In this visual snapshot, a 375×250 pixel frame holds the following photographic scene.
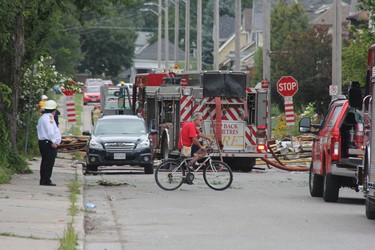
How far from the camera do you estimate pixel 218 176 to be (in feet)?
80.3

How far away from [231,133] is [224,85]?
56.0 inches

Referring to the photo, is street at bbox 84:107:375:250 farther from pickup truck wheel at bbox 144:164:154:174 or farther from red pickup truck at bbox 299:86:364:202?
pickup truck wheel at bbox 144:164:154:174

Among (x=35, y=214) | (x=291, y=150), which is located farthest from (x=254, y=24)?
(x=35, y=214)

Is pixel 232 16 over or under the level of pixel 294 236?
over

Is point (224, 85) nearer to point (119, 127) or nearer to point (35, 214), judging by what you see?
point (119, 127)

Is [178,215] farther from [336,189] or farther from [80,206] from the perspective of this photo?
[336,189]

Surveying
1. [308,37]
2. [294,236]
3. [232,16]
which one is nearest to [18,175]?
[294,236]

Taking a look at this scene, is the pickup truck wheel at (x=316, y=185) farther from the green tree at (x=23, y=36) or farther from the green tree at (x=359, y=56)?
the green tree at (x=359, y=56)

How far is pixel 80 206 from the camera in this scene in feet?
62.4

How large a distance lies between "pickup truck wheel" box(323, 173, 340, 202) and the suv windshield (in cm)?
1057

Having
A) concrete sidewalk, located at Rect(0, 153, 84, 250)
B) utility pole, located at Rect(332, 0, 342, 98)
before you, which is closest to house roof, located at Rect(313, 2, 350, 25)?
utility pole, located at Rect(332, 0, 342, 98)

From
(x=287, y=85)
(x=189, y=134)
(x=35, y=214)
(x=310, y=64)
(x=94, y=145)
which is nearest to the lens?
(x=35, y=214)

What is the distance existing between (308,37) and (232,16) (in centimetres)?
7429

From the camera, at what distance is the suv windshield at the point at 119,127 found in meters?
31.2
